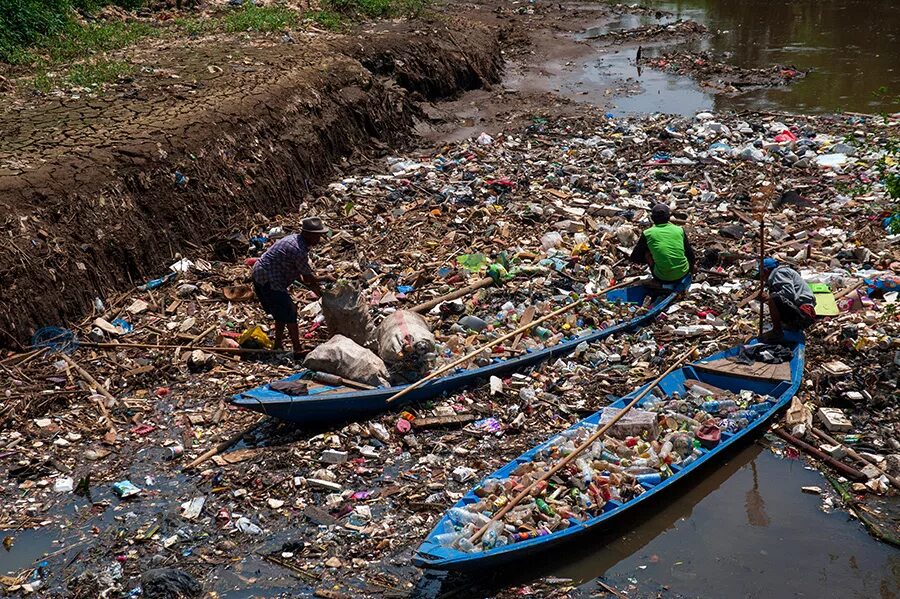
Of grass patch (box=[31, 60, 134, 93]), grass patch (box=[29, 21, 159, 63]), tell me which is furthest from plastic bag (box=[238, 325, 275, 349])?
grass patch (box=[29, 21, 159, 63])

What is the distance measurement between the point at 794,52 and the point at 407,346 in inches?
655

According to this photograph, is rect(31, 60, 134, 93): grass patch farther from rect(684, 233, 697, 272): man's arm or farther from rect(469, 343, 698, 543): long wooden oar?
rect(469, 343, 698, 543): long wooden oar

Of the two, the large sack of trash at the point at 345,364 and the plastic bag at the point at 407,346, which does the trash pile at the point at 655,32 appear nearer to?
the plastic bag at the point at 407,346

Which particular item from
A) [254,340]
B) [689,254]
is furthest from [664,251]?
[254,340]

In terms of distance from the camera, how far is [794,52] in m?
20.5

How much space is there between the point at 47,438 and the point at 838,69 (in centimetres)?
1743

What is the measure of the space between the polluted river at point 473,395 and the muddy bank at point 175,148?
225 millimetres

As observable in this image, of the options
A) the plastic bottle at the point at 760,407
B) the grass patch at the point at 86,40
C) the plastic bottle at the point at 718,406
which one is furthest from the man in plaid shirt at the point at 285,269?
the grass patch at the point at 86,40

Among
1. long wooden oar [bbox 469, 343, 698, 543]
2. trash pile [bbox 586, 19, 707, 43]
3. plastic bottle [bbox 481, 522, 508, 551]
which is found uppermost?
trash pile [bbox 586, 19, 707, 43]

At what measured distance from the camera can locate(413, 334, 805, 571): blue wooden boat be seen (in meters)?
5.50

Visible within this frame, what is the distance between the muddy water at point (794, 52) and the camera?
16.7 m

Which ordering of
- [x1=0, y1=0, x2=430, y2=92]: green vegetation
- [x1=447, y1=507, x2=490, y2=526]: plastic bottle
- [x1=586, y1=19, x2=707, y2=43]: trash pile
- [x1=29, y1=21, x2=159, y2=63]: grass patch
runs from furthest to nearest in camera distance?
1. [x1=586, y1=19, x2=707, y2=43]: trash pile
2. [x1=29, y1=21, x2=159, y2=63]: grass patch
3. [x1=0, y1=0, x2=430, y2=92]: green vegetation
4. [x1=447, y1=507, x2=490, y2=526]: plastic bottle

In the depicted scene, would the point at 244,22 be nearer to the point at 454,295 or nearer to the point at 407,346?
the point at 454,295

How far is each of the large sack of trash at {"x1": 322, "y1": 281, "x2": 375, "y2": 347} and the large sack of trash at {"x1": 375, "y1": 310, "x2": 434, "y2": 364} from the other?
0.29 meters
